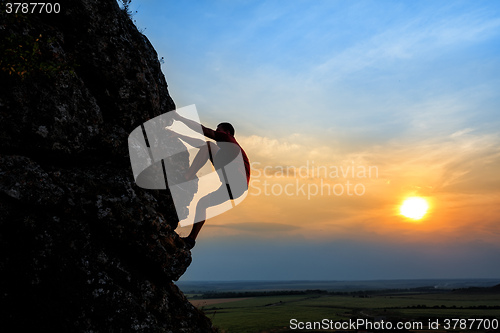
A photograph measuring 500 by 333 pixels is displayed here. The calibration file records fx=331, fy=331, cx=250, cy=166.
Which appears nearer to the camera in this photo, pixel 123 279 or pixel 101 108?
pixel 123 279

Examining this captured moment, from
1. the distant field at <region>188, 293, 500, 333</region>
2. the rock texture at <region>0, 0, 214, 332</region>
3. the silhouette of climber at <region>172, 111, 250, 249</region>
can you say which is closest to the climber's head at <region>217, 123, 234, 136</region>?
the silhouette of climber at <region>172, 111, 250, 249</region>

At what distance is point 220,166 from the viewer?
1016 centimetres

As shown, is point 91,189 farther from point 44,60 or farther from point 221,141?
point 221,141

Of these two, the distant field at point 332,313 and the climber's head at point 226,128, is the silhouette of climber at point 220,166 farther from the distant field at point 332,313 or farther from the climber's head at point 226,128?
the distant field at point 332,313

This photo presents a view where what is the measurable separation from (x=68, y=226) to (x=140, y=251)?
5.57 ft

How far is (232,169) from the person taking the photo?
10273 millimetres

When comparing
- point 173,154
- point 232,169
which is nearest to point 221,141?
point 232,169

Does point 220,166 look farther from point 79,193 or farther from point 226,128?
point 79,193

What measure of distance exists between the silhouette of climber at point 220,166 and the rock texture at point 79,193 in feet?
3.42

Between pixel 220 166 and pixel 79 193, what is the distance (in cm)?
404

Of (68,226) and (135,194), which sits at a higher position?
(135,194)

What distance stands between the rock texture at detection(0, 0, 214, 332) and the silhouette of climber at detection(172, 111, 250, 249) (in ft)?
3.42

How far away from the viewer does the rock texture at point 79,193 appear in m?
6.36

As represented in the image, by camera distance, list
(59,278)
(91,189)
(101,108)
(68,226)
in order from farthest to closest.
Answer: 1. (101,108)
2. (91,189)
3. (68,226)
4. (59,278)
